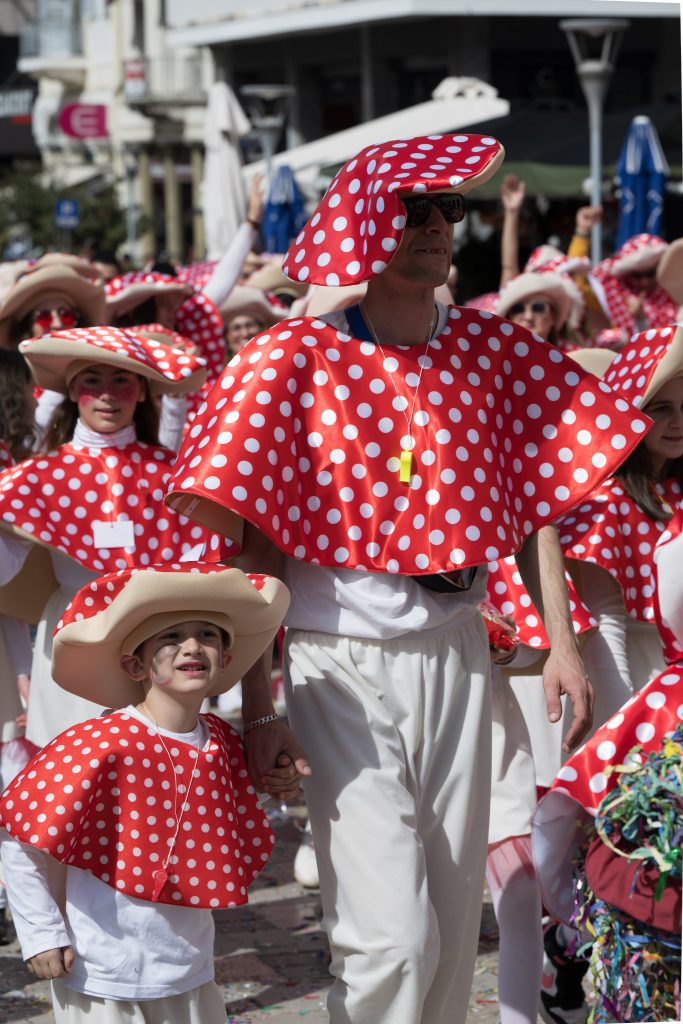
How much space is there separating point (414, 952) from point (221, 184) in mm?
10569

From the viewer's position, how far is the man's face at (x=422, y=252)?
3721 mm

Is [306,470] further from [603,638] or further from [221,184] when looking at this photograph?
[221,184]

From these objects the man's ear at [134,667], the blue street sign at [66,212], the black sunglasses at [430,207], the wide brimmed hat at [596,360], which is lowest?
the blue street sign at [66,212]

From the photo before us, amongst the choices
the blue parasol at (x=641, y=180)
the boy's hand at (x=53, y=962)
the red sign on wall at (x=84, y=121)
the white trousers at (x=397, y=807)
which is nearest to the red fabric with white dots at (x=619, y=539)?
the white trousers at (x=397, y=807)

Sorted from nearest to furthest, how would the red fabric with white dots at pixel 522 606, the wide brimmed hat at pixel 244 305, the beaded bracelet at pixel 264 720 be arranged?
the beaded bracelet at pixel 264 720 → the red fabric with white dots at pixel 522 606 → the wide brimmed hat at pixel 244 305

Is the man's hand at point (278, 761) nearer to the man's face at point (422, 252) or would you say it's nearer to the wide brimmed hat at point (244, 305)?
the man's face at point (422, 252)

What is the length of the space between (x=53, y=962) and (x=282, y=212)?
13.3m

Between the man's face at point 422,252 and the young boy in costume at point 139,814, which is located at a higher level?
the man's face at point 422,252

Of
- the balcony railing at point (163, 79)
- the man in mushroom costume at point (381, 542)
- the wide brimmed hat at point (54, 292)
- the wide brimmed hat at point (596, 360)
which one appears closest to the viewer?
the man in mushroom costume at point (381, 542)

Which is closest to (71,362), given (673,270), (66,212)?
(673,270)

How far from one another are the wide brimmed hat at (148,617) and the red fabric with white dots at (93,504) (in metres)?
1.15

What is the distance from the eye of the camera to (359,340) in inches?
147

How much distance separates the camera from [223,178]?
13.5m

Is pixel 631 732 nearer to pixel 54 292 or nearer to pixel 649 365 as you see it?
pixel 649 365
